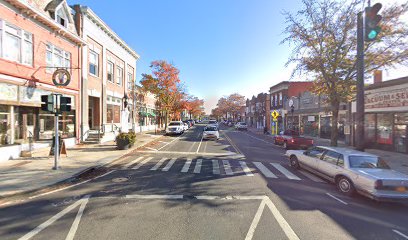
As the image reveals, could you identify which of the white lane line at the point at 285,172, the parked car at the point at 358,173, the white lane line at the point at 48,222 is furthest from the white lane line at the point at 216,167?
the white lane line at the point at 48,222

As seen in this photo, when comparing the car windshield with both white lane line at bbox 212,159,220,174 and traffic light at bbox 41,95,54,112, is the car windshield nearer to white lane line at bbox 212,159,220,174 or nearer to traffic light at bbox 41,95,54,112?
white lane line at bbox 212,159,220,174

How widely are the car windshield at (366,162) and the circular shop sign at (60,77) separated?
1499 centimetres

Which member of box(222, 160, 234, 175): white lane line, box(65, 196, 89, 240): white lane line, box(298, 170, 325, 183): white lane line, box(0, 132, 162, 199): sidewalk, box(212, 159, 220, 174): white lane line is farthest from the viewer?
box(212, 159, 220, 174): white lane line

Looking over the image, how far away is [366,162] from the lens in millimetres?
7254

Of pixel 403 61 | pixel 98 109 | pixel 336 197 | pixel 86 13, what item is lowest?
pixel 336 197

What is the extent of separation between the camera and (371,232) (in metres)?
4.54

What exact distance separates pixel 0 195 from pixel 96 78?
1566 centimetres

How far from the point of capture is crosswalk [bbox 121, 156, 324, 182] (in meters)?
9.26

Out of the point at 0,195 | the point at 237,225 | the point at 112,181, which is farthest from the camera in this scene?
the point at 112,181

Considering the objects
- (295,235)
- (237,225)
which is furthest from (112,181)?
(295,235)

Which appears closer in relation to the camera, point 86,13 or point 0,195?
point 0,195

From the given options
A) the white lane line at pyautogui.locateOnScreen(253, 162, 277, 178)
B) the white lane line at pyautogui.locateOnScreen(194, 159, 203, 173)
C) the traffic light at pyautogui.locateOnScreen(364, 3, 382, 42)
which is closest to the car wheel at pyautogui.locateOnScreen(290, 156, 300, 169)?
the white lane line at pyautogui.locateOnScreen(253, 162, 277, 178)

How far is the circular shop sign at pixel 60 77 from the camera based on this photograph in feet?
43.7

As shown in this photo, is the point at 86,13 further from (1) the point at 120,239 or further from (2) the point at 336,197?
(2) the point at 336,197
